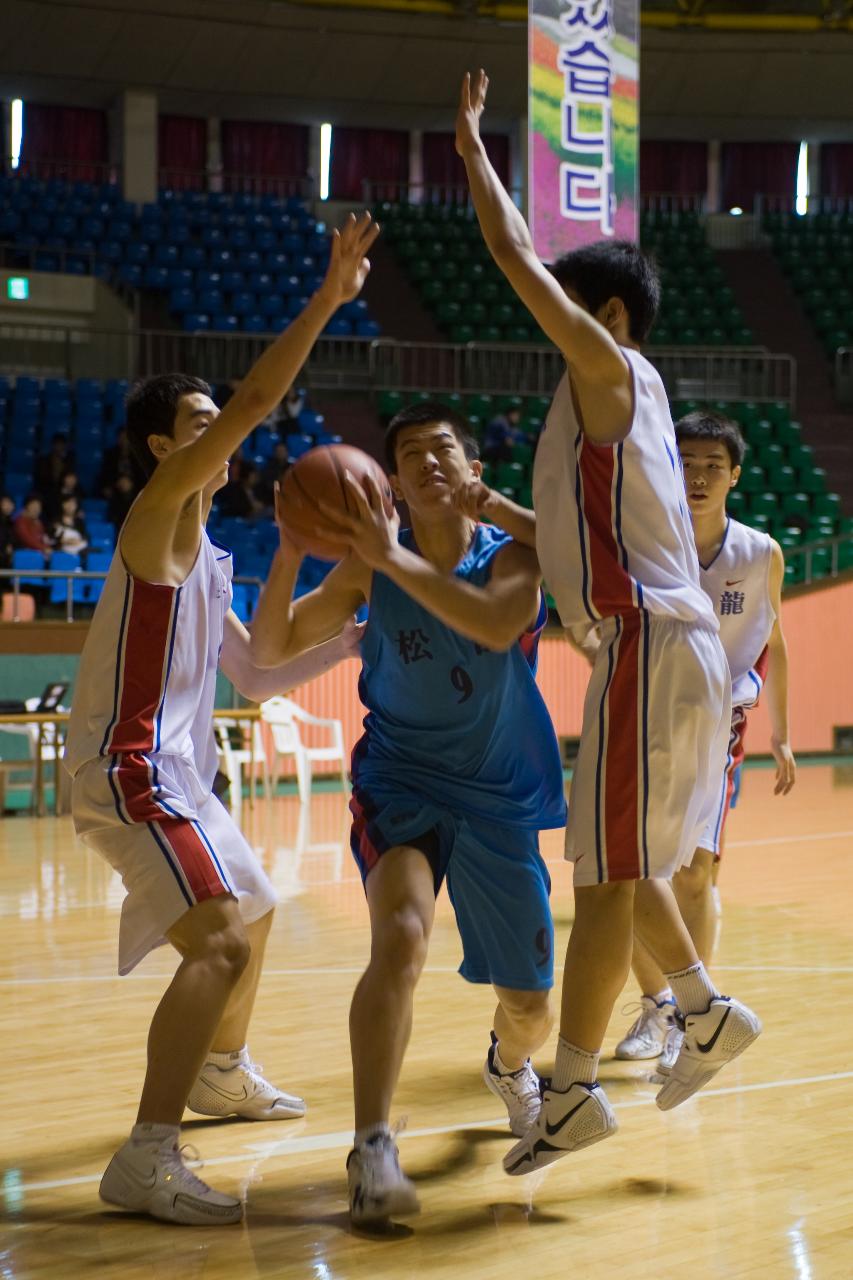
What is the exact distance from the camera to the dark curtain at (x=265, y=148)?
23.7 metres

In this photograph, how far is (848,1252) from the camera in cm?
271

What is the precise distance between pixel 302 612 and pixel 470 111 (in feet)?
3.55

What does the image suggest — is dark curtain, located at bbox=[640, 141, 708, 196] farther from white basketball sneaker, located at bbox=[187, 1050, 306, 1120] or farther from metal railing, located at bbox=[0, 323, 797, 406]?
white basketball sneaker, located at bbox=[187, 1050, 306, 1120]

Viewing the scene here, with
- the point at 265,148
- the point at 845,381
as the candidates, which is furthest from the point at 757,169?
the point at 265,148

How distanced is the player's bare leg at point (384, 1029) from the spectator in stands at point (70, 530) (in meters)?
11.0

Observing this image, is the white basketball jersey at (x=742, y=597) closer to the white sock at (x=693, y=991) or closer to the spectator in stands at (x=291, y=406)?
the white sock at (x=693, y=991)

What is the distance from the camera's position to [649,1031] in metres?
4.42

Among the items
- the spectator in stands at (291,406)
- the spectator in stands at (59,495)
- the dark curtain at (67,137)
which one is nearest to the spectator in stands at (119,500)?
the spectator in stands at (59,495)

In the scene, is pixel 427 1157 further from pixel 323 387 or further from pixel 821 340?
pixel 821 340

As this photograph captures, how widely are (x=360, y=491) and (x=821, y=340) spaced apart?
20.5 m

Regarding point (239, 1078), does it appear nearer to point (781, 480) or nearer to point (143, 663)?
point (143, 663)

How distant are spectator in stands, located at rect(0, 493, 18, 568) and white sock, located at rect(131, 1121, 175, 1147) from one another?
1102 centimetres

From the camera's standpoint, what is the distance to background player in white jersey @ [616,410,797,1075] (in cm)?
441

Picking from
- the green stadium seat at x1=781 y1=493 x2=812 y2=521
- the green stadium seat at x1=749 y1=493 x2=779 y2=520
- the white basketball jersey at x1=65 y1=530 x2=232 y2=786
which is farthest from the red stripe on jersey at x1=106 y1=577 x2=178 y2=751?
the green stadium seat at x1=781 y1=493 x2=812 y2=521
